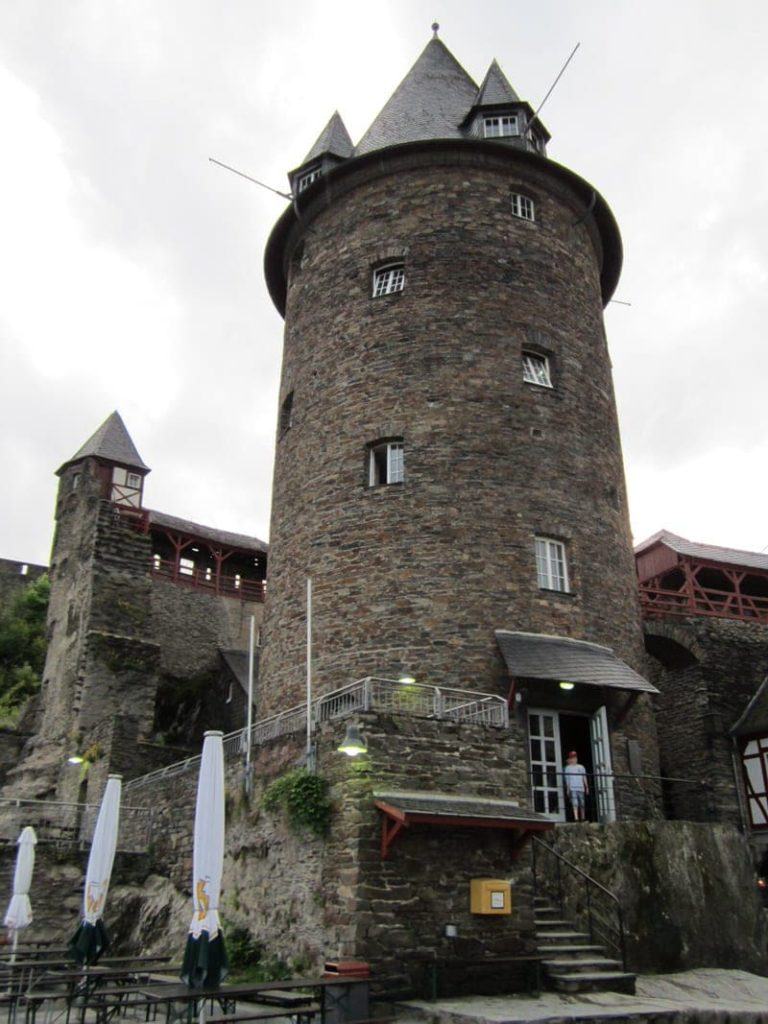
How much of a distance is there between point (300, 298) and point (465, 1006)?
1492 centimetres

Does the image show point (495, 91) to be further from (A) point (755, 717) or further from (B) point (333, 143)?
(A) point (755, 717)

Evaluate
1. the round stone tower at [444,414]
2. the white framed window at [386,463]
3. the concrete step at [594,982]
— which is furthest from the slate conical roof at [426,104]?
the concrete step at [594,982]

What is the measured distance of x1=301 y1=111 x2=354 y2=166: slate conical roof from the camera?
21469mm

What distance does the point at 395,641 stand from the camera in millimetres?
15844

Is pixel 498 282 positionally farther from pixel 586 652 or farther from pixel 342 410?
pixel 586 652

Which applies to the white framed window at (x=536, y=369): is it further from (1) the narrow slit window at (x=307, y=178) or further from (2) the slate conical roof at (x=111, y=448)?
(2) the slate conical roof at (x=111, y=448)

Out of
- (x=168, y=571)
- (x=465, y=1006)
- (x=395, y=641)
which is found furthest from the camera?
(x=168, y=571)

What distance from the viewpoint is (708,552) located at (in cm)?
2684

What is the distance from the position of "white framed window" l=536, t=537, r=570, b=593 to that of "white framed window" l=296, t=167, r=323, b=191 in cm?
1021

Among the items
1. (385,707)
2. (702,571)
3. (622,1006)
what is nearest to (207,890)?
(385,707)

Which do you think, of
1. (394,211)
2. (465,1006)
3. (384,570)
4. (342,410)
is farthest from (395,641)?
(394,211)

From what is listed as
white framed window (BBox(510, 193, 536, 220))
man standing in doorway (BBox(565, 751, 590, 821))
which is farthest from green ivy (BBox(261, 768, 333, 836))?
white framed window (BBox(510, 193, 536, 220))

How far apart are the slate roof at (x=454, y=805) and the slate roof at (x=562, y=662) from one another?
331 cm

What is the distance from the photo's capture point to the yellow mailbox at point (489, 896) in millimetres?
11008
